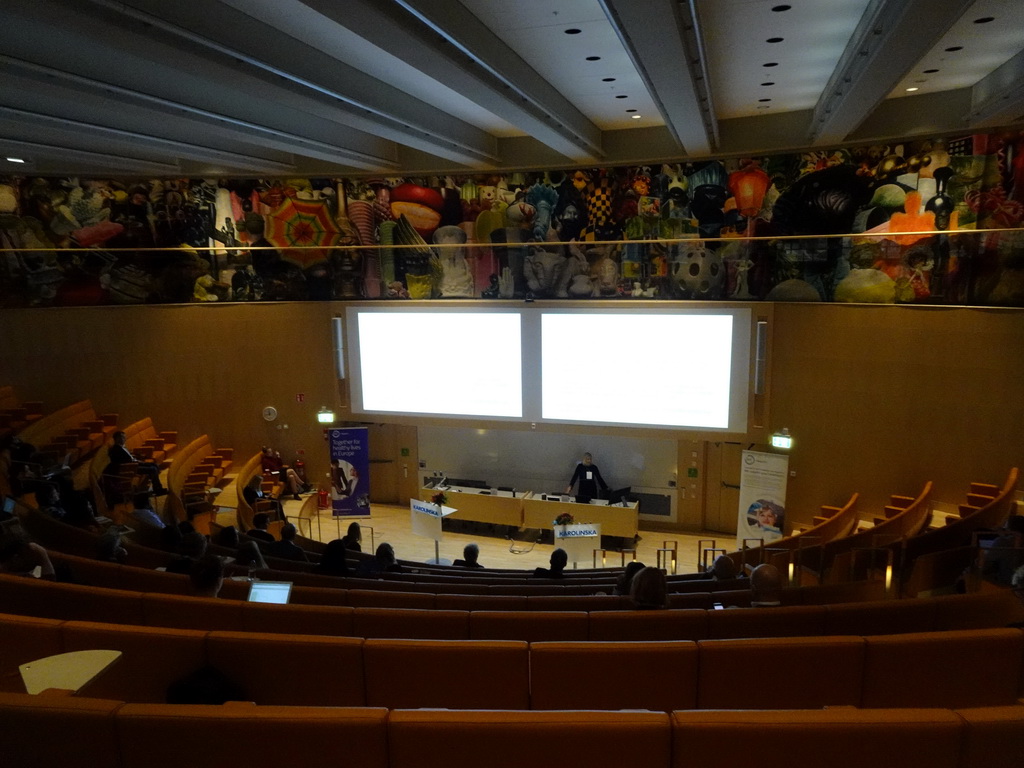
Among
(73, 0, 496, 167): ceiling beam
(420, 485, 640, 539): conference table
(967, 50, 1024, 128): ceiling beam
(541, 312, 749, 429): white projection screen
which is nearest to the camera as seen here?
(73, 0, 496, 167): ceiling beam

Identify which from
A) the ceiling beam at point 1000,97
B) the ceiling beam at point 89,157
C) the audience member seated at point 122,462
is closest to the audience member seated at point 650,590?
the ceiling beam at point 1000,97

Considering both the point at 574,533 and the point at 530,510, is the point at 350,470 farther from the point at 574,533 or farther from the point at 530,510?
the point at 574,533

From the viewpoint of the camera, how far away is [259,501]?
10.8m

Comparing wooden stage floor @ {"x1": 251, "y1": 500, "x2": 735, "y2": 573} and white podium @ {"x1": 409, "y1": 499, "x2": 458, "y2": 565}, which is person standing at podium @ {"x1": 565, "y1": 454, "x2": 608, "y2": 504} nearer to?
wooden stage floor @ {"x1": 251, "y1": 500, "x2": 735, "y2": 573}

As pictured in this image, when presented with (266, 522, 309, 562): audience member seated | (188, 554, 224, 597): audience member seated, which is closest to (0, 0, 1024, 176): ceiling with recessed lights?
(188, 554, 224, 597): audience member seated

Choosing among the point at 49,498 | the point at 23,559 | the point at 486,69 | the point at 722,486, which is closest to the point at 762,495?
the point at 722,486

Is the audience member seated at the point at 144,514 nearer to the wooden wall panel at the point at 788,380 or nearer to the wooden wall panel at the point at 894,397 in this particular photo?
the wooden wall panel at the point at 788,380

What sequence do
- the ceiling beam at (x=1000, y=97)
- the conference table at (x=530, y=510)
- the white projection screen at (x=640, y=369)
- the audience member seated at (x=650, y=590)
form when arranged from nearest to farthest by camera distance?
the audience member seated at (x=650, y=590) < the ceiling beam at (x=1000, y=97) < the white projection screen at (x=640, y=369) < the conference table at (x=530, y=510)

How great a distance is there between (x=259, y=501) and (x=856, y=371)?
1010cm

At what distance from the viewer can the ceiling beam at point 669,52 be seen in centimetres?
473

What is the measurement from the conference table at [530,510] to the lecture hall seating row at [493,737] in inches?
350

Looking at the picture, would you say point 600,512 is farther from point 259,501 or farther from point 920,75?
point 920,75

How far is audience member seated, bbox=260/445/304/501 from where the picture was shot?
12.9m

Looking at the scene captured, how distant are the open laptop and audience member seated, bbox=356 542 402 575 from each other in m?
2.37
